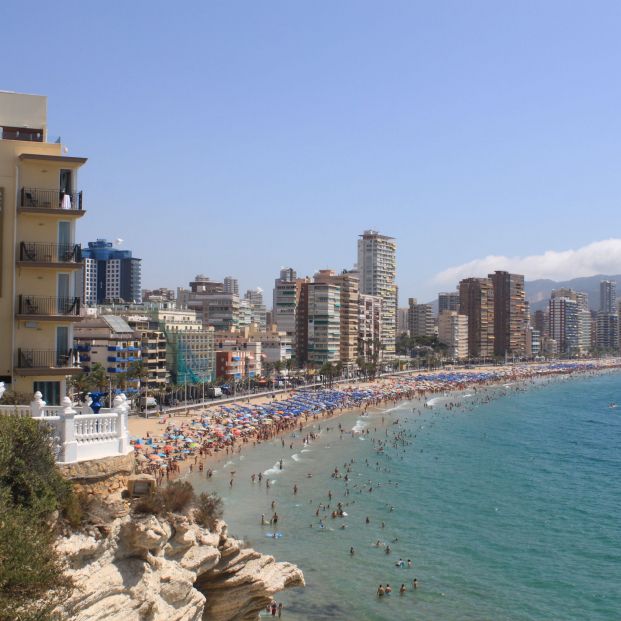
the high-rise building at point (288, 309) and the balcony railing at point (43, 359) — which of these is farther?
the high-rise building at point (288, 309)

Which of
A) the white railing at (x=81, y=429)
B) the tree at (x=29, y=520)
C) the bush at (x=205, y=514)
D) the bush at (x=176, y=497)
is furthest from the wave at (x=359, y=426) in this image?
the tree at (x=29, y=520)

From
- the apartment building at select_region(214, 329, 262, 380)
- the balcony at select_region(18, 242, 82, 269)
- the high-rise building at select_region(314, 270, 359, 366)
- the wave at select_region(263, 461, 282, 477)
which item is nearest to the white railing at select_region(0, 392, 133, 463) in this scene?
the balcony at select_region(18, 242, 82, 269)

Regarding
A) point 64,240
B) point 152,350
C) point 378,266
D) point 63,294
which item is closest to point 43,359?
point 63,294

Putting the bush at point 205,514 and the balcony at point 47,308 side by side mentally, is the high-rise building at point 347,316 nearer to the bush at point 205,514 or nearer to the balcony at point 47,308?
the balcony at point 47,308

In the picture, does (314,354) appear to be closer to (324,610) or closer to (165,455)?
(165,455)

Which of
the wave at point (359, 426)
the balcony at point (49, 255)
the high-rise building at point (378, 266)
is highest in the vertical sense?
the high-rise building at point (378, 266)

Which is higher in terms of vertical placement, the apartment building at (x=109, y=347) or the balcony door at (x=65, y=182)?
the balcony door at (x=65, y=182)

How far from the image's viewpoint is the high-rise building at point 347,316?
13938 centimetres

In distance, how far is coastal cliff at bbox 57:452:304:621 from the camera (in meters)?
10.2

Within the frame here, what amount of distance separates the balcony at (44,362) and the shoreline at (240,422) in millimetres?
10943

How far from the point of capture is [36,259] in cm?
1620

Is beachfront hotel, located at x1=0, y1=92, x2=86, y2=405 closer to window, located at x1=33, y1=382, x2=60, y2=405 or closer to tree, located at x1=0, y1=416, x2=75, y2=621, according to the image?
window, located at x1=33, y1=382, x2=60, y2=405

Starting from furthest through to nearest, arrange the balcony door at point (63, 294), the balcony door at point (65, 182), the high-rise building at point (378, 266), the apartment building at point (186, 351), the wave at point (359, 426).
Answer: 1. the high-rise building at point (378, 266)
2. the apartment building at point (186, 351)
3. the wave at point (359, 426)
4. the balcony door at point (63, 294)
5. the balcony door at point (65, 182)

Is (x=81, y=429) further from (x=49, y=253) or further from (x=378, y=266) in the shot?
(x=378, y=266)
